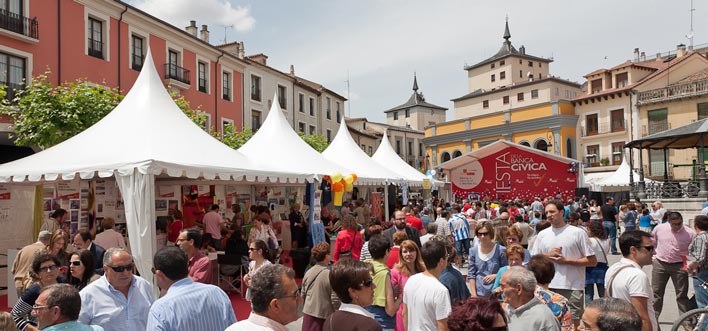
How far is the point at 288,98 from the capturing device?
110 feet

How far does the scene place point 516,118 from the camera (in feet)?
129

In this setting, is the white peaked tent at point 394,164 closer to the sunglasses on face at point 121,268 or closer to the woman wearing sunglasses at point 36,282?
the woman wearing sunglasses at point 36,282

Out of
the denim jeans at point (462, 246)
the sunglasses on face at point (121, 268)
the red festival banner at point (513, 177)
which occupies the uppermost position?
the red festival banner at point (513, 177)

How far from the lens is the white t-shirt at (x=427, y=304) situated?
355 centimetres

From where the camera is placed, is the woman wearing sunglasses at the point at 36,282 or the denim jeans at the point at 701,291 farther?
the denim jeans at the point at 701,291

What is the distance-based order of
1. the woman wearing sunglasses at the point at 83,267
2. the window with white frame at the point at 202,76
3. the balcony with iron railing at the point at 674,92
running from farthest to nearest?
the balcony with iron railing at the point at 674,92 → the window with white frame at the point at 202,76 → the woman wearing sunglasses at the point at 83,267

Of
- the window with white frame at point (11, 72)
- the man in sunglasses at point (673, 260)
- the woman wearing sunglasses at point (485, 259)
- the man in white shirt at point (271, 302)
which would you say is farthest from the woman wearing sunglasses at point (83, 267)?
the window with white frame at point (11, 72)

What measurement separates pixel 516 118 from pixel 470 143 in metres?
4.30

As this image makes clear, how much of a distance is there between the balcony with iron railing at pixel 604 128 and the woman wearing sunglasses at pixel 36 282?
3759cm

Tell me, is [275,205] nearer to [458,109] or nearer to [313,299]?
[313,299]

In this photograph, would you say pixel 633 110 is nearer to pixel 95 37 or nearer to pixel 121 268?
pixel 95 37

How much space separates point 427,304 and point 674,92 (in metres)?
35.1

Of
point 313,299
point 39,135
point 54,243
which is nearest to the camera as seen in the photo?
point 313,299

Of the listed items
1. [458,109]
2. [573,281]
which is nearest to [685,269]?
[573,281]
